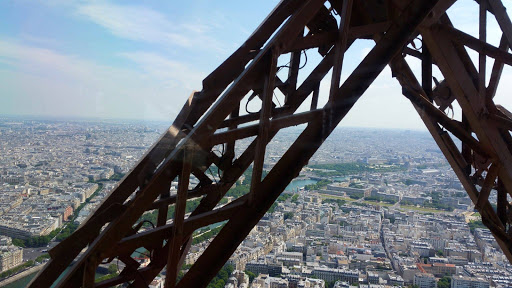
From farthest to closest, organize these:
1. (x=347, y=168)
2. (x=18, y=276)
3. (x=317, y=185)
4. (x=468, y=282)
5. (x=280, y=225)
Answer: (x=347, y=168) → (x=317, y=185) → (x=280, y=225) → (x=468, y=282) → (x=18, y=276)

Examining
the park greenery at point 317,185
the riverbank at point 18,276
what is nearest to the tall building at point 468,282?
the riverbank at point 18,276

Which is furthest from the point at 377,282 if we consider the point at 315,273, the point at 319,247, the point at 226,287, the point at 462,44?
the point at 462,44

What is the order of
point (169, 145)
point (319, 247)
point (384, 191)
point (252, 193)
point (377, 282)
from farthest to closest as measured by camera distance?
point (384, 191) → point (319, 247) → point (377, 282) → point (169, 145) → point (252, 193)

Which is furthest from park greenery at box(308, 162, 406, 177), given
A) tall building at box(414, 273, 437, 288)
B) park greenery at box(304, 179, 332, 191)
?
tall building at box(414, 273, 437, 288)

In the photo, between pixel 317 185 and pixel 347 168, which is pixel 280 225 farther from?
pixel 347 168

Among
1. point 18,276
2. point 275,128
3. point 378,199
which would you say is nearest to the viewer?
point 275,128

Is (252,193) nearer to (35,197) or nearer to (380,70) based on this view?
(380,70)

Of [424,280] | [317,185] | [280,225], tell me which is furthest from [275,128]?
[317,185]
